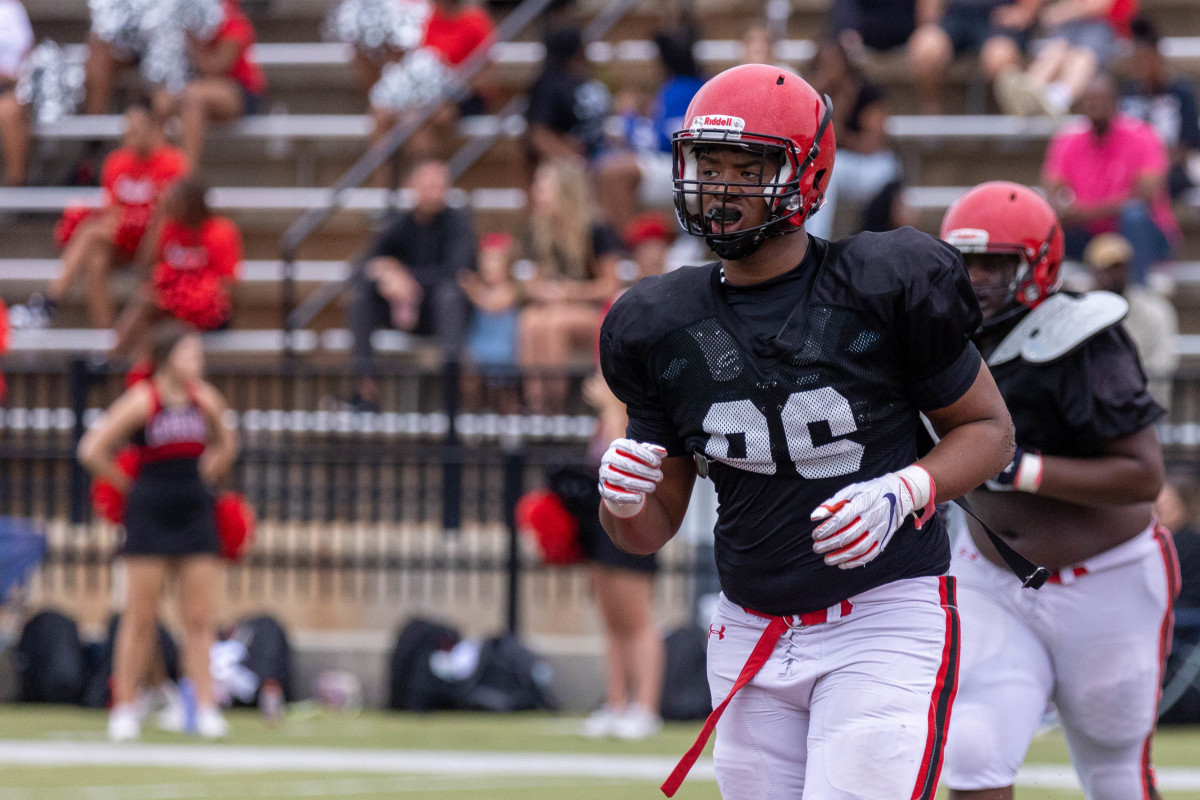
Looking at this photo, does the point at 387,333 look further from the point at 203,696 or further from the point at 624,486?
the point at 624,486

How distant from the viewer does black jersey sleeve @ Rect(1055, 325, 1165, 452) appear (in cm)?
430

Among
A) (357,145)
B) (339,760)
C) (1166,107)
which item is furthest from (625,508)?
(357,145)

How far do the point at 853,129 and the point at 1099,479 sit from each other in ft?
24.1

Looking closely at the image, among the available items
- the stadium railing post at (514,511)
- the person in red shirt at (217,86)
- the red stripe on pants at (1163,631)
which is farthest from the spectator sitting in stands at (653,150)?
the red stripe on pants at (1163,631)

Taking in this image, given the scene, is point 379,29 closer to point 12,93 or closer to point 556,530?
point 12,93

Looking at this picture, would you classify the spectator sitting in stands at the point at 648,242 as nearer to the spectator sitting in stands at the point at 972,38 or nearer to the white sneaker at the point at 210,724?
the spectator sitting in stands at the point at 972,38

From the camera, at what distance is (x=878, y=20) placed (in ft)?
41.3

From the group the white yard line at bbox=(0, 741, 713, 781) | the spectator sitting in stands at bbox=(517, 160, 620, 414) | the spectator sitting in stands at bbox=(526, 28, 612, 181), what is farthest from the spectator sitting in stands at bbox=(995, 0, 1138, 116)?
the white yard line at bbox=(0, 741, 713, 781)

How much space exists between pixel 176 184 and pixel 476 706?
13.6 feet

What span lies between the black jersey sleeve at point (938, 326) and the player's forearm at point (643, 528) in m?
0.61

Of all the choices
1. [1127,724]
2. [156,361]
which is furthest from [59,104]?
[1127,724]

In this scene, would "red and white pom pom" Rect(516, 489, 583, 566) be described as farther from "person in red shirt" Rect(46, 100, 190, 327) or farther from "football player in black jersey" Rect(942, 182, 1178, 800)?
"person in red shirt" Rect(46, 100, 190, 327)

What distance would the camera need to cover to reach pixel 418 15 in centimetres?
1370

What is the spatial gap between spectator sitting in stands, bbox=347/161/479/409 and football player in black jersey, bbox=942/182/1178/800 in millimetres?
6692
